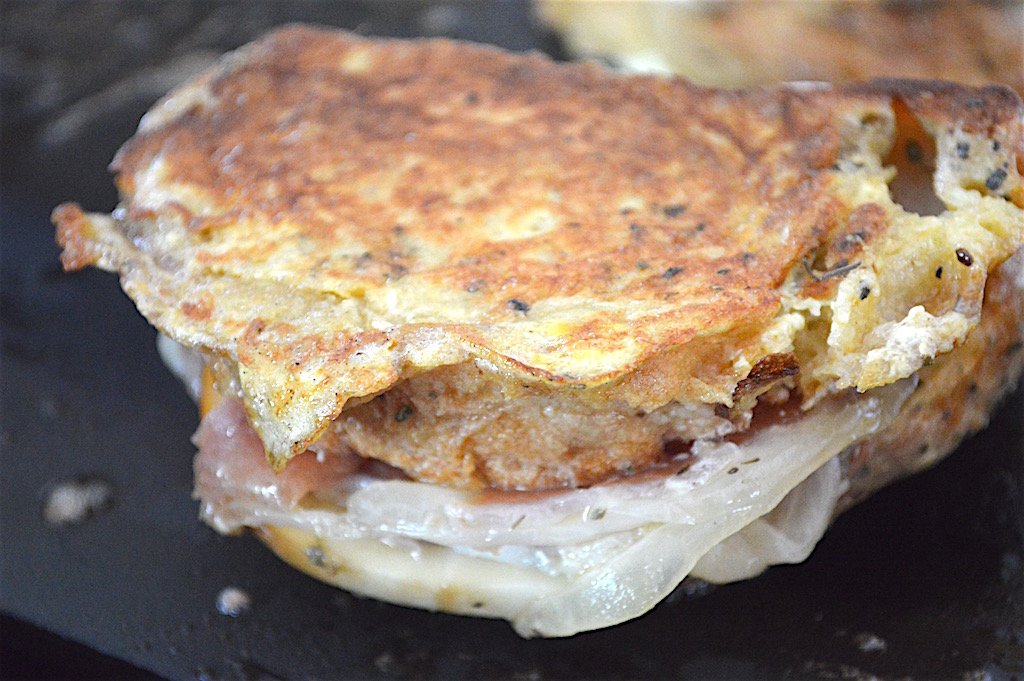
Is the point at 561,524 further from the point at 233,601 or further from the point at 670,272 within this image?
the point at 233,601

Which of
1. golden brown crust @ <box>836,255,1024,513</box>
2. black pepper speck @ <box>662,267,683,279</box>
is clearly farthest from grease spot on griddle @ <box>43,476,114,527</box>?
golden brown crust @ <box>836,255,1024,513</box>

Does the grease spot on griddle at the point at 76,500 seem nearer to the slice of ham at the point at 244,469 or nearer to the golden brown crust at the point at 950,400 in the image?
the slice of ham at the point at 244,469

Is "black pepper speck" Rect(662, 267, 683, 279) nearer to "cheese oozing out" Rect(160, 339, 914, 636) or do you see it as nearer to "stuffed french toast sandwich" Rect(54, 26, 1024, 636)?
"stuffed french toast sandwich" Rect(54, 26, 1024, 636)

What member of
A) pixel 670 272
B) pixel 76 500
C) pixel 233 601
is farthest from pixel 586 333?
pixel 76 500

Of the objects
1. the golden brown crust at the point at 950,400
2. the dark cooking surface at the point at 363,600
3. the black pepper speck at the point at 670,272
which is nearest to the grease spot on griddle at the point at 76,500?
the dark cooking surface at the point at 363,600

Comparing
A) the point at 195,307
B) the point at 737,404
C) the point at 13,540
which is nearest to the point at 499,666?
the point at 737,404

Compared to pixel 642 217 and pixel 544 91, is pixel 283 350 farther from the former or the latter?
pixel 544 91
